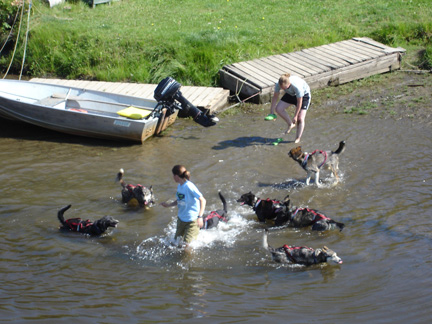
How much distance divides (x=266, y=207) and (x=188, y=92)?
658 centimetres

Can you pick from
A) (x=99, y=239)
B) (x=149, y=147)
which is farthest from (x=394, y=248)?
(x=149, y=147)

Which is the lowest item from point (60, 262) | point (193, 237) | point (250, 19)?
point (60, 262)

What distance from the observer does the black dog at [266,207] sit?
793 cm

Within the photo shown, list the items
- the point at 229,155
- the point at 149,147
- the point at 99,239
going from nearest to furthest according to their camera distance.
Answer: the point at 99,239
the point at 229,155
the point at 149,147

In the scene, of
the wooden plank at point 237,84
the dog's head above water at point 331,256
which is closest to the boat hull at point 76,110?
the wooden plank at point 237,84

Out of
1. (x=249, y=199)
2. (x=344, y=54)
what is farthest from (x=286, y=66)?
(x=249, y=199)

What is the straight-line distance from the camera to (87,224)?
7.94m

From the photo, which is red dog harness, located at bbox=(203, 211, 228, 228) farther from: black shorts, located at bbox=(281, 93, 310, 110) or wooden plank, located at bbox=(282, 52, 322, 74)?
wooden plank, located at bbox=(282, 52, 322, 74)

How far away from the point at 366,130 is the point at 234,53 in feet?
17.7

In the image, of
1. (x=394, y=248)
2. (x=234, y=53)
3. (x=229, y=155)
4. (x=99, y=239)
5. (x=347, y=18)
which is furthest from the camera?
(x=347, y=18)

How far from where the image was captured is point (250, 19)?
17609 mm

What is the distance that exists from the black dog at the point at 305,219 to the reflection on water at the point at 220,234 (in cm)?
13

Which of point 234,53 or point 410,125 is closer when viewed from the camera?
point 410,125

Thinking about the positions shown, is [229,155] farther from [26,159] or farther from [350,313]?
[350,313]
